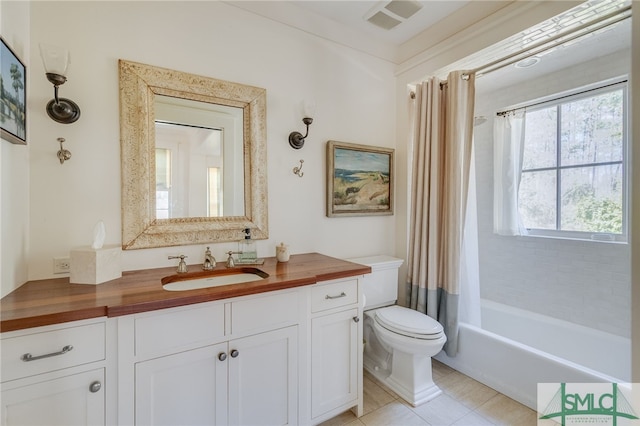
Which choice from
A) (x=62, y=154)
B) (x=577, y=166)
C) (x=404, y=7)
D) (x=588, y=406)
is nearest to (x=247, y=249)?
(x=62, y=154)

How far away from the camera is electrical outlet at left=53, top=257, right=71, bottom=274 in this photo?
1.40 meters

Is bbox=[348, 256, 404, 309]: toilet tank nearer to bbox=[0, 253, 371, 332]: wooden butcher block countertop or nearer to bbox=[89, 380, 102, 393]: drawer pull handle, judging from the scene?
bbox=[0, 253, 371, 332]: wooden butcher block countertop

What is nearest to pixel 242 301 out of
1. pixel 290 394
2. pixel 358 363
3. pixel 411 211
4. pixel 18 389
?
pixel 290 394

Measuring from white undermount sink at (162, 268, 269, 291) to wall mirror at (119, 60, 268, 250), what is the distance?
25 cm

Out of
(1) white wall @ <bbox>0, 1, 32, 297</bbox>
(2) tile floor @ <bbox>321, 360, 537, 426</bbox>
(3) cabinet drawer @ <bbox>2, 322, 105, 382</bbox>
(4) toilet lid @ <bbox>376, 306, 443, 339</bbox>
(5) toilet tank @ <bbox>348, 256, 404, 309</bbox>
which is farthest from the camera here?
(5) toilet tank @ <bbox>348, 256, 404, 309</bbox>

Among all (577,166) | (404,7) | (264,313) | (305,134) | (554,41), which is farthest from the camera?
(577,166)

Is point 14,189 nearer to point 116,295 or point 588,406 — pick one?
point 116,295

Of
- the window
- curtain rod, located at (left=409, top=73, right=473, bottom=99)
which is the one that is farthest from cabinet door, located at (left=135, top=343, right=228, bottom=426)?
the window

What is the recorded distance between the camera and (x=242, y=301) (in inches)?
50.7

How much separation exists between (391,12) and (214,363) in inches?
99.9

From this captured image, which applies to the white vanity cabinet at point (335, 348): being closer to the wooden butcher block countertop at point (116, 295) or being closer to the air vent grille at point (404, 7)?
the wooden butcher block countertop at point (116, 295)

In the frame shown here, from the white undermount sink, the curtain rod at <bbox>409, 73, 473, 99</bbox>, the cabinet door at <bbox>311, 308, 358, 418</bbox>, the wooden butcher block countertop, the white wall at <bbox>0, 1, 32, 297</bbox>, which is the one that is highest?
the curtain rod at <bbox>409, 73, 473, 99</bbox>

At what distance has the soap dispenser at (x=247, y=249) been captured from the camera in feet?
5.72

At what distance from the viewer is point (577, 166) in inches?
101
